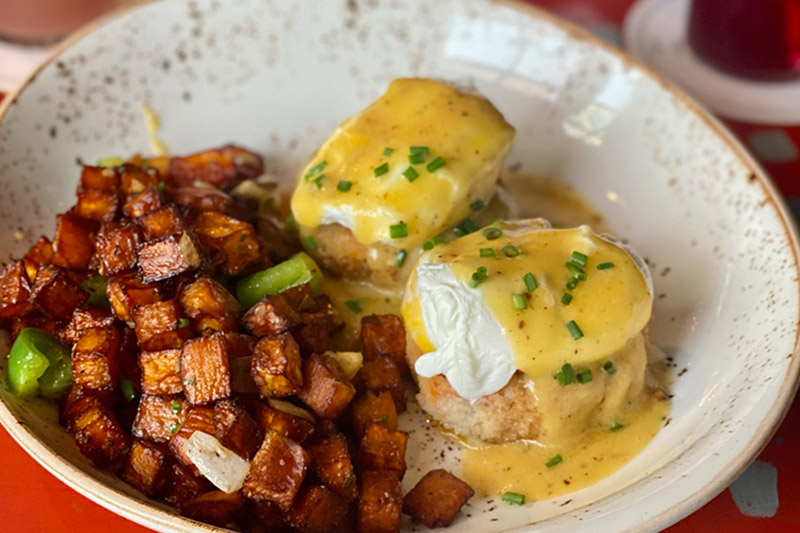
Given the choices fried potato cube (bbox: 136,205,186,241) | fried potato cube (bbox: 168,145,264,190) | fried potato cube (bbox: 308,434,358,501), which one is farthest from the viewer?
fried potato cube (bbox: 168,145,264,190)

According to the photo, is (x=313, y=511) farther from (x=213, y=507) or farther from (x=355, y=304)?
(x=355, y=304)

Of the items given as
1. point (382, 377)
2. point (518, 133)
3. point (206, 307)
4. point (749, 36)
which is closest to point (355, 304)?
point (382, 377)

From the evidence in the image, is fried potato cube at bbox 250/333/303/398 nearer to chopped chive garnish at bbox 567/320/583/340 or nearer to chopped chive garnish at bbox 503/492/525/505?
chopped chive garnish at bbox 503/492/525/505

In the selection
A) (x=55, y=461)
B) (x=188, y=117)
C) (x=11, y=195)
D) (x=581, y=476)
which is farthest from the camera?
(x=188, y=117)

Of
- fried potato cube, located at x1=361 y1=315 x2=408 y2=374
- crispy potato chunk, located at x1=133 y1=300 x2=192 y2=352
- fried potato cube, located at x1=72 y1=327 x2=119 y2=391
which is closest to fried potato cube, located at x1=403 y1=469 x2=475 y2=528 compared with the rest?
fried potato cube, located at x1=361 y1=315 x2=408 y2=374

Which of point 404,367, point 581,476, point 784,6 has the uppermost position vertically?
point 784,6

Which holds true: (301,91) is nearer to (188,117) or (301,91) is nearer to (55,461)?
(188,117)

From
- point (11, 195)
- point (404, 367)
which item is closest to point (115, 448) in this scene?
point (404, 367)

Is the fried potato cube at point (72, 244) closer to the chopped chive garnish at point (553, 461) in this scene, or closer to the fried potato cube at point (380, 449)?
the fried potato cube at point (380, 449)
